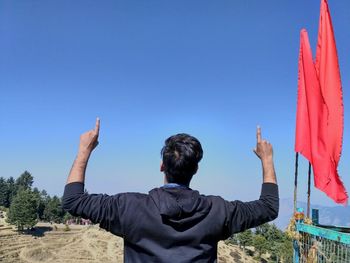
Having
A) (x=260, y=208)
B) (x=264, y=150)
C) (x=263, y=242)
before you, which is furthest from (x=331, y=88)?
(x=263, y=242)

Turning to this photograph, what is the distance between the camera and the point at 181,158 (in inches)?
105

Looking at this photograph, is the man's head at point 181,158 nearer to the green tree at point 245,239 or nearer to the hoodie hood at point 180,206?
the hoodie hood at point 180,206

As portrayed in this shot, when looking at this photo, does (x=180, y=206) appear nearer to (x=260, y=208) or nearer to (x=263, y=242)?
(x=260, y=208)

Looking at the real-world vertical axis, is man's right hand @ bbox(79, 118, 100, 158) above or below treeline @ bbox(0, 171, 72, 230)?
above

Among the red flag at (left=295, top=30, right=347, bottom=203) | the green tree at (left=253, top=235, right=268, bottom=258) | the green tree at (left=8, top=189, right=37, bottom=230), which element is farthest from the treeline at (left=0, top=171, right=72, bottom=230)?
the red flag at (left=295, top=30, right=347, bottom=203)

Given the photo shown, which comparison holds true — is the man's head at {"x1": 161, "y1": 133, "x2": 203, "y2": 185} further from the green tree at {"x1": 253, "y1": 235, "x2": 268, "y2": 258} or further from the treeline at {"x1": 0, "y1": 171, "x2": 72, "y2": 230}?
the green tree at {"x1": 253, "y1": 235, "x2": 268, "y2": 258}

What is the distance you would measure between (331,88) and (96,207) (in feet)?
16.8

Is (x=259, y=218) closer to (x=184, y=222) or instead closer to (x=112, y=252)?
(x=184, y=222)

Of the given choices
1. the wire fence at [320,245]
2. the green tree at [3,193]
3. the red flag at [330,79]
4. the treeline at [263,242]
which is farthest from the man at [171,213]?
the green tree at [3,193]

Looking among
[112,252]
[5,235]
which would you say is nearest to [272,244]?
[112,252]

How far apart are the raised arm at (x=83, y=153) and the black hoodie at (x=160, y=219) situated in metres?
0.06

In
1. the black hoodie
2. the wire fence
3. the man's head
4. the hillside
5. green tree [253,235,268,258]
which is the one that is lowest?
the hillside

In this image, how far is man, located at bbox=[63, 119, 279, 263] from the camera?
252 cm

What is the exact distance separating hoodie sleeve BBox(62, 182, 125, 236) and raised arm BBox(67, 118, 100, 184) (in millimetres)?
92
